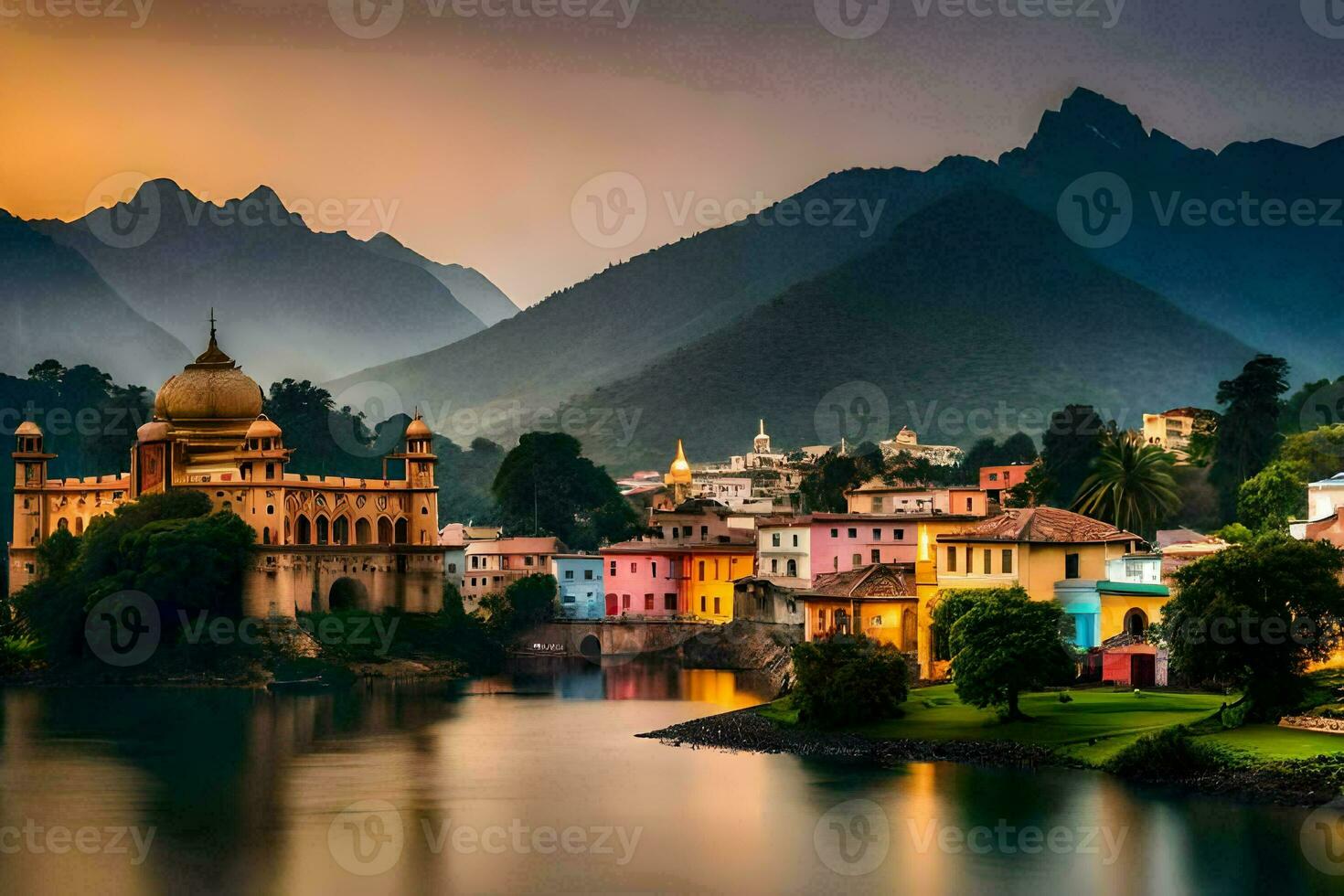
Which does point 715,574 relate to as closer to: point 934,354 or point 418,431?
point 418,431

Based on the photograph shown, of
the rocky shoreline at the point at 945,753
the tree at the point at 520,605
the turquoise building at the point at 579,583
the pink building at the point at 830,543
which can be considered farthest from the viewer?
the turquoise building at the point at 579,583

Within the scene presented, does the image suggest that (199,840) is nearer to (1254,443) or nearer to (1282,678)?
(1282,678)

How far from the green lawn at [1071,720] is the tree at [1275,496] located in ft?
66.6

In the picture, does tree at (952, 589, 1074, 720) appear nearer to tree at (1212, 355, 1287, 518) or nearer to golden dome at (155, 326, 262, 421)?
tree at (1212, 355, 1287, 518)

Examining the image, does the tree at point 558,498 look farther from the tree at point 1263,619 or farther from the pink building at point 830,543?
the tree at point 1263,619

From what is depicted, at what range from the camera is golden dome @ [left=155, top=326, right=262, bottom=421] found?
88688 millimetres

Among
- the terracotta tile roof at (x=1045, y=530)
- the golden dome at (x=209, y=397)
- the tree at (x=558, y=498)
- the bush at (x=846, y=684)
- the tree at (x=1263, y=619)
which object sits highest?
the golden dome at (x=209, y=397)

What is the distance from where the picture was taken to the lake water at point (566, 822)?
128 ft

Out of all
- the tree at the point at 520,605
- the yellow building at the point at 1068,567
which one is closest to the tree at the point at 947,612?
the yellow building at the point at 1068,567

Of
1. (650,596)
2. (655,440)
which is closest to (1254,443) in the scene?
(650,596)

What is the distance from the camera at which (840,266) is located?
197 meters

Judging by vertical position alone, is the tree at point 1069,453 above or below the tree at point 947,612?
above

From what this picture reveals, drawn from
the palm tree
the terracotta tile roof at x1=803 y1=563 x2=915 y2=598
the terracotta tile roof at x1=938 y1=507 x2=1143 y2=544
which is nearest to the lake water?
the terracotta tile roof at x1=803 y1=563 x2=915 y2=598

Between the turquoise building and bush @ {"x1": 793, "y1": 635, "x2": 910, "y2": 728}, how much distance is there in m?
40.3
